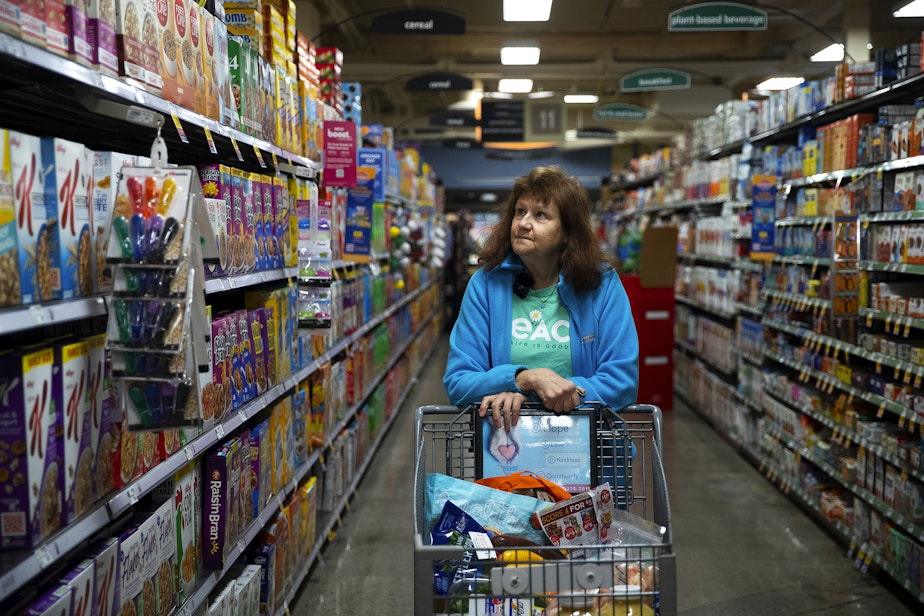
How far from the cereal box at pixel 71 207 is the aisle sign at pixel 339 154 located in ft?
9.33

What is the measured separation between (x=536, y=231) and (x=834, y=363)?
10.5 ft

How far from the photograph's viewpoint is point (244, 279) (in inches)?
123

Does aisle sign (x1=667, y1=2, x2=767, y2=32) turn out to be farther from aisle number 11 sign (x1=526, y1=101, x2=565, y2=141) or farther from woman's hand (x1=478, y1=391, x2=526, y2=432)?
aisle number 11 sign (x1=526, y1=101, x2=565, y2=141)

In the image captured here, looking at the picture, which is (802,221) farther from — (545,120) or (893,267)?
(545,120)

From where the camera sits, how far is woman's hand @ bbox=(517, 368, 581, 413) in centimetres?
248

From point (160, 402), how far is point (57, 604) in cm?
46

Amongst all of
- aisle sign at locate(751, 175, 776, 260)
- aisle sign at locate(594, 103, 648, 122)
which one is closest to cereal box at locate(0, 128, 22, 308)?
aisle sign at locate(751, 175, 776, 260)

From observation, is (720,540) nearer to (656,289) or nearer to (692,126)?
(656,289)

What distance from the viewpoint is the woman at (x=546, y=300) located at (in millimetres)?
2814

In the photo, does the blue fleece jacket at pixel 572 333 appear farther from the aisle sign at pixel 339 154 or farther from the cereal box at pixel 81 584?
the aisle sign at pixel 339 154

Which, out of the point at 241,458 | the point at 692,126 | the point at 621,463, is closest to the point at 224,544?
the point at 241,458

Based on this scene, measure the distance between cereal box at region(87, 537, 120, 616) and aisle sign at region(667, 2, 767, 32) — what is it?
668cm

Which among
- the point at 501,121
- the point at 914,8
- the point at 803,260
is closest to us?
the point at 803,260

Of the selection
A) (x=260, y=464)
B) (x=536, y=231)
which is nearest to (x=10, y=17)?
(x=536, y=231)
